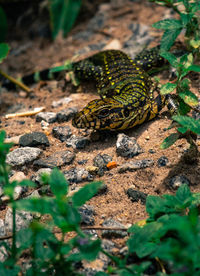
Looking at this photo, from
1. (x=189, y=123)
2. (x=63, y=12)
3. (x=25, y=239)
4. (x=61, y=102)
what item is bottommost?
(x=61, y=102)

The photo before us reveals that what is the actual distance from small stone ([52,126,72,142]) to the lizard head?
31 centimetres

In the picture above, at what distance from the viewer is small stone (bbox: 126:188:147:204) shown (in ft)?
10.8

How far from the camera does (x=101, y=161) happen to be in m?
3.85

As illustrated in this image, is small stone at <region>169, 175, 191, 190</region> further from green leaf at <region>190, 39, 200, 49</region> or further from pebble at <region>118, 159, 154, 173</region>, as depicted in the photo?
green leaf at <region>190, 39, 200, 49</region>

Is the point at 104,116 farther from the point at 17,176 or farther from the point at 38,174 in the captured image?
the point at 17,176

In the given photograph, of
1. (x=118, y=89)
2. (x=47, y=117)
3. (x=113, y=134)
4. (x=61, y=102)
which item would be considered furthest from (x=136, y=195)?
(x=61, y=102)

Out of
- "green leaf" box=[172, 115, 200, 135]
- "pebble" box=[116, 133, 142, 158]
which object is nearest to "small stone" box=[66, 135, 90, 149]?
"pebble" box=[116, 133, 142, 158]

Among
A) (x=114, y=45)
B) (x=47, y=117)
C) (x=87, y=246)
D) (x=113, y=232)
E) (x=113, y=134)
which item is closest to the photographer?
(x=87, y=246)

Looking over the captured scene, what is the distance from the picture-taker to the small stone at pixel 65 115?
4.74 meters

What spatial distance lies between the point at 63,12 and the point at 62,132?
1.92 m

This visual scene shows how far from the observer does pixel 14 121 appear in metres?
5.05

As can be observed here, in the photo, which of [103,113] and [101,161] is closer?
[101,161]

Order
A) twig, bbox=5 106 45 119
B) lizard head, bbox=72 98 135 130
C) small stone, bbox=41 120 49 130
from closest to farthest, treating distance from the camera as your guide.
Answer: lizard head, bbox=72 98 135 130
small stone, bbox=41 120 49 130
twig, bbox=5 106 45 119

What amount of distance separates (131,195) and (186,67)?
1.31 metres
